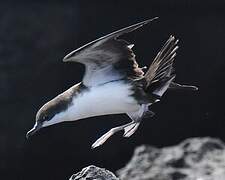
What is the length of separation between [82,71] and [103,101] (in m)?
4.38

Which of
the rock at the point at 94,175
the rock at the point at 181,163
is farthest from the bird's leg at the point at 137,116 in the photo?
the rock at the point at 94,175

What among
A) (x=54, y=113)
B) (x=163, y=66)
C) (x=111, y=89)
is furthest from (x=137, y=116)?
(x=54, y=113)

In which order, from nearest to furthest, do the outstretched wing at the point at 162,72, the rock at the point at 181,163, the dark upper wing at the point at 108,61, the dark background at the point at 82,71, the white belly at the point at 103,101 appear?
the dark upper wing at the point at 108,61 → the white belly at the point at 103,101 → the outstretched wing at the point at 162,72 → the rock at the point at 181,163 → the dark background at the point at 82,71

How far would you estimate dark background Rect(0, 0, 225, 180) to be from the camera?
412 inches

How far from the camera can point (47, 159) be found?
10.7 metres

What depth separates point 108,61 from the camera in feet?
20.6

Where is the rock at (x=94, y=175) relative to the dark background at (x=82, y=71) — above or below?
above

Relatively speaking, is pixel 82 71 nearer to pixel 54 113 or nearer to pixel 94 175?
pixel 54 113

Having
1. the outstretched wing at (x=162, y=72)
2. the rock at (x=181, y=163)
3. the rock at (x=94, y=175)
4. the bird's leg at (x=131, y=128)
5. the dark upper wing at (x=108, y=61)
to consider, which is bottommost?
the rock at (x=181, y=163)

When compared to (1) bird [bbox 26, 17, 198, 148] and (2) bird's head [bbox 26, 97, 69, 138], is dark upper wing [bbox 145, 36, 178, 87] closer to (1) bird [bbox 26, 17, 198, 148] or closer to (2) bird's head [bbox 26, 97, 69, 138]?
(1) bird [bbox 26, 17, 198, 148]

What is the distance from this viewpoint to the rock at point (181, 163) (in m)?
7.35

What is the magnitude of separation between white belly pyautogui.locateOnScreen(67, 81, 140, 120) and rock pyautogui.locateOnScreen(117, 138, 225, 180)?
47.6 inches

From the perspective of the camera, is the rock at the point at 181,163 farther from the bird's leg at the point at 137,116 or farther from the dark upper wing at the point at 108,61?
the dark upper wing at the point at 108,61

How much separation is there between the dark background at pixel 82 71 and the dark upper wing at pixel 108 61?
415 centimetres
